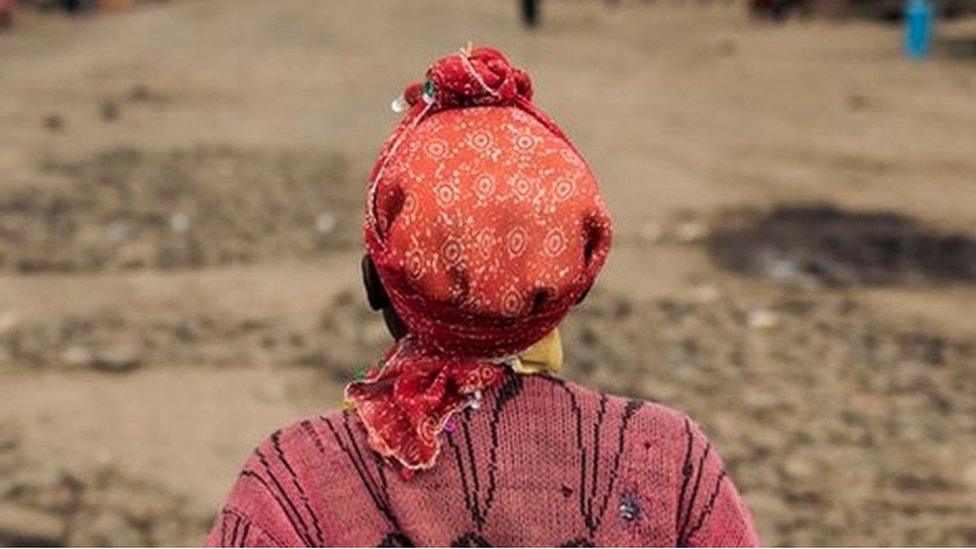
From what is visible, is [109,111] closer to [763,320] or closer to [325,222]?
[325,222]

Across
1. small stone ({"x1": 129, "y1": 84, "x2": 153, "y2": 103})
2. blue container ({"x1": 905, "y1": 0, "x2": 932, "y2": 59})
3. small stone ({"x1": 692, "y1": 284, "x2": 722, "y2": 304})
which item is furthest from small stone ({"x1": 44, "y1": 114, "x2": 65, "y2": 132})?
blue container ({"x1": 905, "y1": 0, "x2": 932, "y2": 59})

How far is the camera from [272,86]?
58.3ft

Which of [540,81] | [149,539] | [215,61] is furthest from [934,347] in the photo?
[215,61]

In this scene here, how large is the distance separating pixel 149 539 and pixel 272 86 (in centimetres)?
1264

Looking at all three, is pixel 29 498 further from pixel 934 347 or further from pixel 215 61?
pixel 215 61

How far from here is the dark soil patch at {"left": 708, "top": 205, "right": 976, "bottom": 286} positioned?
900cm

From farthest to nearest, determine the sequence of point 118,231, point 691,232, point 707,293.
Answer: point 691,232 < point 118,231 < point 707,293

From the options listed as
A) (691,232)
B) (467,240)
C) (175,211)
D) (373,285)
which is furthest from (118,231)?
(467,240)

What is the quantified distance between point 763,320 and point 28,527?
379 centimetres

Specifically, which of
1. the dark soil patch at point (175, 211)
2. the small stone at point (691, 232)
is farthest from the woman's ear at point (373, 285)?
the small stone at point (691, 232)

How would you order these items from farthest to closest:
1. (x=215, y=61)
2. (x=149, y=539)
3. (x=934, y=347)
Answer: (x=215, y=61)
(x=934, y=347)
(x=149, y=539)

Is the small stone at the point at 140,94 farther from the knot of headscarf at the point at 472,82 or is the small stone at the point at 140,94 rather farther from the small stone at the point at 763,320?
the knot of headscarf at the point at 472,82

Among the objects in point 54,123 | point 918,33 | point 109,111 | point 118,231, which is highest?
point 118,231

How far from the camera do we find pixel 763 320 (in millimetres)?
7996
